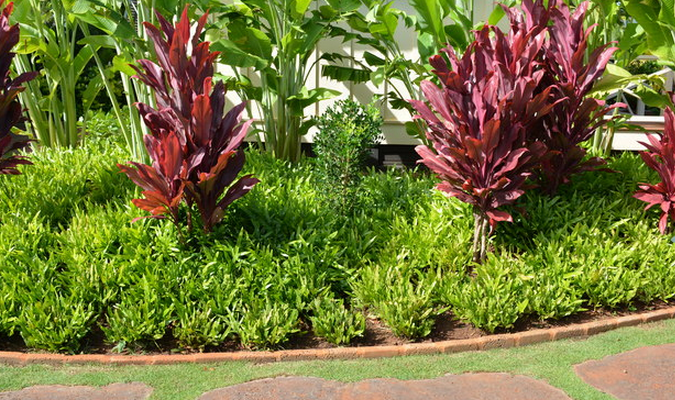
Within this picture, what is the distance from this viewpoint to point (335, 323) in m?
4.08

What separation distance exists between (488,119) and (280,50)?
2622mm

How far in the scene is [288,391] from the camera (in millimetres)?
3502

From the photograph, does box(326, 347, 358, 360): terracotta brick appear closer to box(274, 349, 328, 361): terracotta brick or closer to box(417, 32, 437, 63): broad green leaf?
box(274, 349, 328, 361): terracotta brick

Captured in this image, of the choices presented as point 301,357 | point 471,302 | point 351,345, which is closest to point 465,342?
point 471,302

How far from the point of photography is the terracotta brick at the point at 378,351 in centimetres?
396

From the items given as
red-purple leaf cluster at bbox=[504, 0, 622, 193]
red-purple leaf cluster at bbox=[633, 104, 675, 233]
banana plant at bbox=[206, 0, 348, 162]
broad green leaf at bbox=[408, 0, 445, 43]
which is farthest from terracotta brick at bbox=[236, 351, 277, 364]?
broad green leaf at bbox=[408, 0, 445, 43]

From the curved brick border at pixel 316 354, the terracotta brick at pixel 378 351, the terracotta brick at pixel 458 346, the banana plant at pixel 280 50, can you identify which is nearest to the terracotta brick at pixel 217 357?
the curved brick border at pixel 316 354

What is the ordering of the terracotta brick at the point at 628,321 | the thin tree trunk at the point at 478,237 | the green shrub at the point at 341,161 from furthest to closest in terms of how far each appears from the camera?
1. the green shrub at the point at 341,161
2. the thin tree trunk at the point at 478,237
3. the terracotta brick at the point at 628,321

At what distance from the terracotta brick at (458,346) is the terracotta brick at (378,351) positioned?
281 millimetres

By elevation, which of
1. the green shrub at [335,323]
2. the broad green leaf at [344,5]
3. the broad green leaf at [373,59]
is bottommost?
the green shrub at [335,323]

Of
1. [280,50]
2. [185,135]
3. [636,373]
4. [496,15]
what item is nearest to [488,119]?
[636,373]

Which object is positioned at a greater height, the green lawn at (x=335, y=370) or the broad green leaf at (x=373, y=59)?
the broad green leaf at (x=373, y=59)

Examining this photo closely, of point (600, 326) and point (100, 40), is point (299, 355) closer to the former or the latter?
point (600, 326)

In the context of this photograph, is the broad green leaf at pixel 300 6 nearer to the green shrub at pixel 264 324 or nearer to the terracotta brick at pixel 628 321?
the green shrub at pixel 264 324
